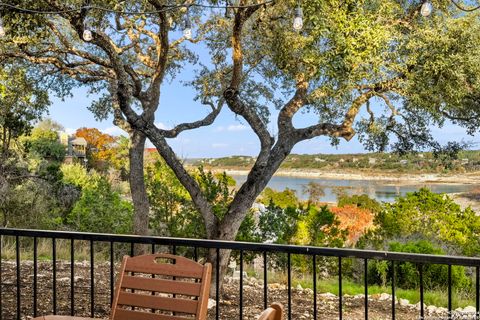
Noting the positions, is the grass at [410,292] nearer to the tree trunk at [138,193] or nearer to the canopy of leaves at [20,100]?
the tree trunk at [138,193]

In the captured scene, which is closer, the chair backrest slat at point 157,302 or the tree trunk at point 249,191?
the chair backrest slat at point 157,302

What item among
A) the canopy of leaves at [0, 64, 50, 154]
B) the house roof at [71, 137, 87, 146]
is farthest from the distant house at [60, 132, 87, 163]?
the canopy of leaves at [0, 64, 50, 154]

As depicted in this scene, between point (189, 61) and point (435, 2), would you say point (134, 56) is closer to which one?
point (189, 61)

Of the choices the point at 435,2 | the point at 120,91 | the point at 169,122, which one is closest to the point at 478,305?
the point at 120,91

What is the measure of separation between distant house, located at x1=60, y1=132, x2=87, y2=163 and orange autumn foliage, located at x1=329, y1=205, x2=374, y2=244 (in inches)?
395

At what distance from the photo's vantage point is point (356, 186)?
12125 millimetres

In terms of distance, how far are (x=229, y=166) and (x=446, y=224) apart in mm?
4233

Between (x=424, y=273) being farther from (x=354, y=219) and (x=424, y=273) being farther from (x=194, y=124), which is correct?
(x=194, y=124)

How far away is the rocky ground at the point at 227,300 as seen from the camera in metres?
5.41

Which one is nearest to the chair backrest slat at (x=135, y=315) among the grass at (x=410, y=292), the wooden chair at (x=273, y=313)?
the wooden chair at (x=273, y=313)

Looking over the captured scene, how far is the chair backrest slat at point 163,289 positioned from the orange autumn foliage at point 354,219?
25.6 ft

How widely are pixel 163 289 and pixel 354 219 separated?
336 inches

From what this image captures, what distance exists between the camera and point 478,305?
7.75 feet

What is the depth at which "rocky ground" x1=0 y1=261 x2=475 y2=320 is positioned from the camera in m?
5.41
